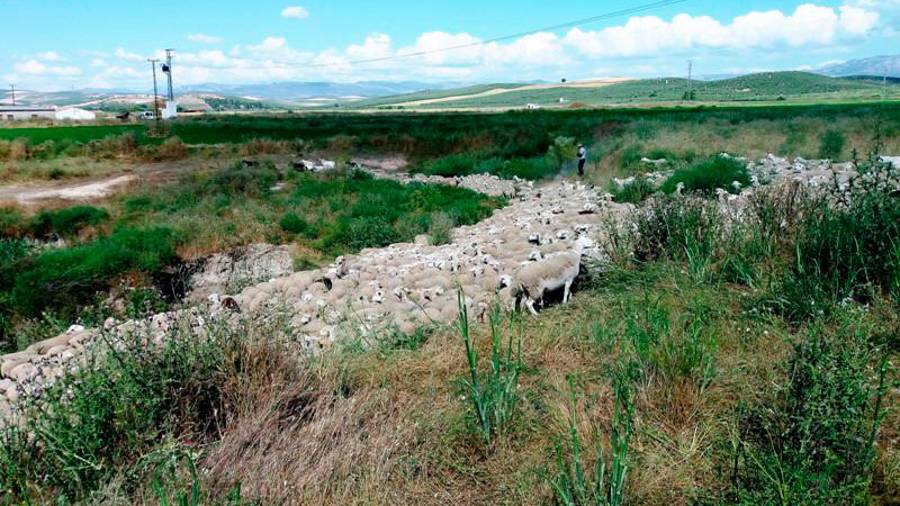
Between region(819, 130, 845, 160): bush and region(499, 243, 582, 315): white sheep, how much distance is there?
14.2 meters

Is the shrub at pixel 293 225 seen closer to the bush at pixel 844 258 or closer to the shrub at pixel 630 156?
the shrub at pixel 630 156

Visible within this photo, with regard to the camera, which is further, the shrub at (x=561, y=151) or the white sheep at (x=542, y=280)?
the shrub at (x=561, y=151)

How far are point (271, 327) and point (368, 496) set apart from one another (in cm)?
163

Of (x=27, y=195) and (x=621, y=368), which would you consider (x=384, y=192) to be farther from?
(x=621, y=368)

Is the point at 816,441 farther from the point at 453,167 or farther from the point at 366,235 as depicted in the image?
the point at 453,167

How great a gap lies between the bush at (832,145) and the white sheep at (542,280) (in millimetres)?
14236

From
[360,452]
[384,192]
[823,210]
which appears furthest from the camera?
[384,192]

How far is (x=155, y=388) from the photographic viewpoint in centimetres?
339

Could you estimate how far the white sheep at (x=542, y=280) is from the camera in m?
5.87

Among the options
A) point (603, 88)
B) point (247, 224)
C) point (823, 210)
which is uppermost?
point (603, 88)

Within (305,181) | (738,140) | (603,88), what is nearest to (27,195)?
(305,181)

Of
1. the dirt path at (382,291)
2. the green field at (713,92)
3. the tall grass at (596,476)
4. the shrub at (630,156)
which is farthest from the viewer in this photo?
the green field at (713,92)

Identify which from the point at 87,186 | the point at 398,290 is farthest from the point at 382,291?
the point at 87,186

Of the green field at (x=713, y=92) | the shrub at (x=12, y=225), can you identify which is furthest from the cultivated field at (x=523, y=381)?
the green field at (x=713, y=92)
